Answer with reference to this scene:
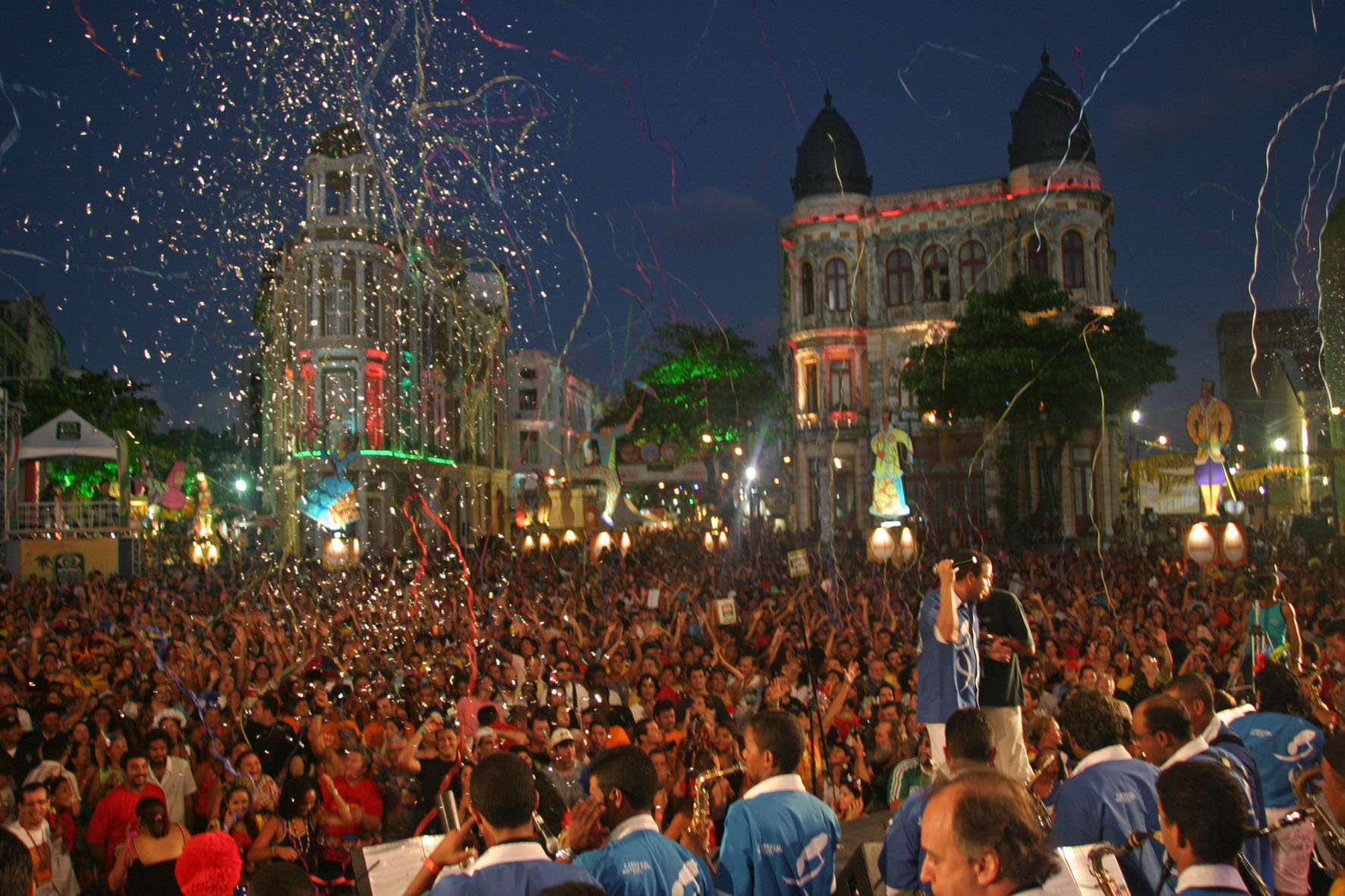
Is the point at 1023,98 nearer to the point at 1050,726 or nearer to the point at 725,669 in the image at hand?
the point at 725,669

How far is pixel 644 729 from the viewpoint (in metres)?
6.77

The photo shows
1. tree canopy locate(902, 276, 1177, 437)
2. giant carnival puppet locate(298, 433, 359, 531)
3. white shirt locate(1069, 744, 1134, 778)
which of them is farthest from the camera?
tree canopy locate(902, 276, 1177, 437)

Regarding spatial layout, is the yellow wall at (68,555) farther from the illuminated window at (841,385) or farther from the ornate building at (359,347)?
the illuminated window at (841,385)

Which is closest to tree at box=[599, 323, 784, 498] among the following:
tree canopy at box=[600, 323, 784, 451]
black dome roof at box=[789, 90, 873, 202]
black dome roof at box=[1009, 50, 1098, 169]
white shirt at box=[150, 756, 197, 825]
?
tree canopy at box=[600, 323, 784, 451]

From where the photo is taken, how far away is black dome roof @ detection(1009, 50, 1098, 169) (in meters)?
36.8

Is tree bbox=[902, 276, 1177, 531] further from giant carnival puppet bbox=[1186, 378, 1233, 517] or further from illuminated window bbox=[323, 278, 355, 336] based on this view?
illuminated window bbox=[323, 278, 355, 336]

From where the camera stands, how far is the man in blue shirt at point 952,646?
4797mm

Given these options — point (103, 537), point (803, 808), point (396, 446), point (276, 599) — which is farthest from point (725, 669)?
point (396, 446)

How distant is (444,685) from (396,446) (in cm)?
2823

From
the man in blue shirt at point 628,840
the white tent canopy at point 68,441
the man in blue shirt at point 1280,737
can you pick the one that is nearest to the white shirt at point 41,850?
the man in blue shirt at point 628,840

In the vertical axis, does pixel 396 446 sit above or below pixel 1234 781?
above

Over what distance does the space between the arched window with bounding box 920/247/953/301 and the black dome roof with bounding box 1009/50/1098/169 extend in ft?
14.2

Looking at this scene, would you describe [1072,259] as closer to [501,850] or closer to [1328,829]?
[1328,829]

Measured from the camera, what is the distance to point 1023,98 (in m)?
37.9
